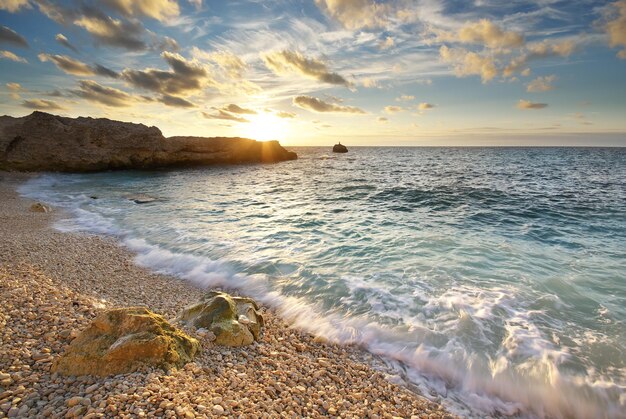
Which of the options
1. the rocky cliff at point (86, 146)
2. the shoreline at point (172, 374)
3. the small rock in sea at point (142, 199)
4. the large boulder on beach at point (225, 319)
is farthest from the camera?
the rocky cliff at point (86, 146)

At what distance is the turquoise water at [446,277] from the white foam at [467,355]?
0.07 feet

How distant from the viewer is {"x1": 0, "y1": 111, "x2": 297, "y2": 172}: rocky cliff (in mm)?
33375

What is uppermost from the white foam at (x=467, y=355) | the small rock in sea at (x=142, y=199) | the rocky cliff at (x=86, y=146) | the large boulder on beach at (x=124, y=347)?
the rocky cliff at (x=86, y=146)

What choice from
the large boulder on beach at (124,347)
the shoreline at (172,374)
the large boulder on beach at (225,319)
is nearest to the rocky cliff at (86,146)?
the shoreline at (172,374)

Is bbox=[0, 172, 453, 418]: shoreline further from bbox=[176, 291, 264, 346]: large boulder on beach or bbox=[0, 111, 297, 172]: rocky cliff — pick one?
bbox=[0, 111, 297, 172]: rocky cliff

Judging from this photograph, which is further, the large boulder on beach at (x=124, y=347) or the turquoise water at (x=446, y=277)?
the turquoise water at (x=446, y=277)

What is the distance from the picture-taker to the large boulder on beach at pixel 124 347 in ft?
11.1

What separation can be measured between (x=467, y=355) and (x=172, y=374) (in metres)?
4.50

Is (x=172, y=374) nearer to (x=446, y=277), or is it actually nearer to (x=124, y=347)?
(x=124, y=347)

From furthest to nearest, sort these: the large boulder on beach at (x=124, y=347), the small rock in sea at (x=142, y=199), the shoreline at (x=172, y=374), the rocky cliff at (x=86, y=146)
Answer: the rocky cliff at (x=86, y=146) < the small rock in sea at (x=142, y=199) < the large boulder on beach at (x=124, y=347) < the shoreline at (x=172, y=374)

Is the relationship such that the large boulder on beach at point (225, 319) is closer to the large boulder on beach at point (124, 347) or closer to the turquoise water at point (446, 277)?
the large boulder on beach at point (124, 347)

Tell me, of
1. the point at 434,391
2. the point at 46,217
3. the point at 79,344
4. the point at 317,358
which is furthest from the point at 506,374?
the point at 46,217

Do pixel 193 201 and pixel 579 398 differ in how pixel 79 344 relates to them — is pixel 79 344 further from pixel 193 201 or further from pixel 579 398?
pixel 193 201

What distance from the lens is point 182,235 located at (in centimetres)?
1148
